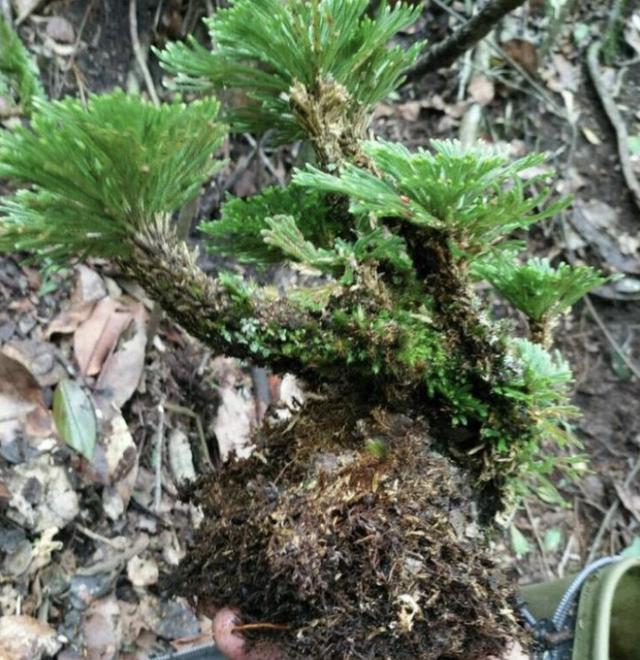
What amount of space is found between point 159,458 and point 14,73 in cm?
125

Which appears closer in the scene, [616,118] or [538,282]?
[538,282]

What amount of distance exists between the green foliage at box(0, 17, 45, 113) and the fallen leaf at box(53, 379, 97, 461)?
2.76 feet

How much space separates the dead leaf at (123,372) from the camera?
1.88 m

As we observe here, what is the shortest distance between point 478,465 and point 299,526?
330 mm

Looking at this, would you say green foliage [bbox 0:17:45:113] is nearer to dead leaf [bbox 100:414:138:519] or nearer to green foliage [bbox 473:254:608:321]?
dead leaf [bbox 100:414:138:519]

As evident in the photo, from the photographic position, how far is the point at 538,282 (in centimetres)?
111

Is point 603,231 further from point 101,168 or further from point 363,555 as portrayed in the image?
point 101,168

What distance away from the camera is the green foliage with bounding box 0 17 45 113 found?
1968mm

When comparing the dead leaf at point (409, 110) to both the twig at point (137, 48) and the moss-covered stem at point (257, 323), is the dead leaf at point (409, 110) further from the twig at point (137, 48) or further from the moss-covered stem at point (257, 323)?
the moss-covered stem at point (257, 323)

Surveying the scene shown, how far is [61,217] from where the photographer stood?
2.94 feet

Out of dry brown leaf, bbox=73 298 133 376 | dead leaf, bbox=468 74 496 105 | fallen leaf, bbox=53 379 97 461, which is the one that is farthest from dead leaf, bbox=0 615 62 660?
dead leaf, bbox=468 74 496 105

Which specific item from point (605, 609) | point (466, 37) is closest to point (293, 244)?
point (605, 609)

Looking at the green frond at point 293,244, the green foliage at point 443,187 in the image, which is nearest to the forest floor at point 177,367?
the green frond at point 293,244

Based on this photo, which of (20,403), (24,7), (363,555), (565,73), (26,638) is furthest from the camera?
(565,73)
